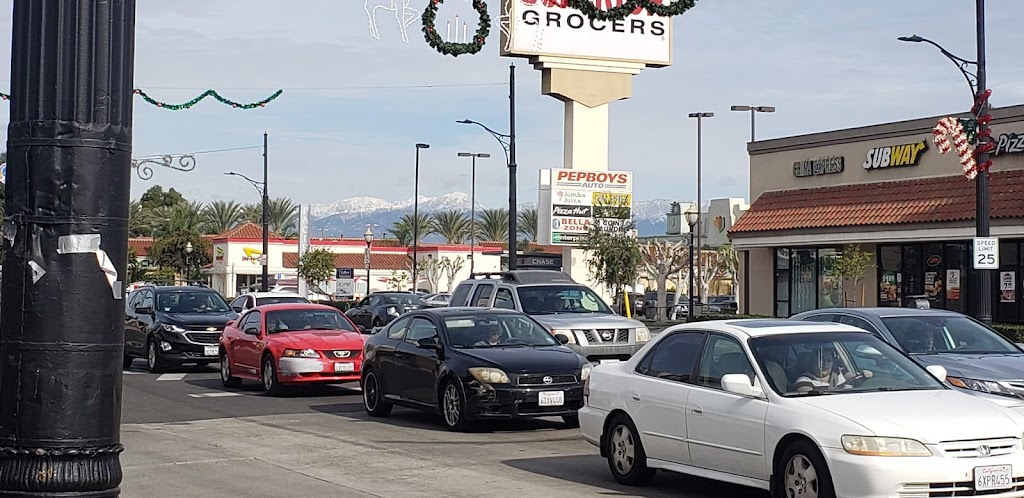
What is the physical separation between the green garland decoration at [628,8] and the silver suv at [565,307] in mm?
4820

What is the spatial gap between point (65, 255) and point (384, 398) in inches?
559

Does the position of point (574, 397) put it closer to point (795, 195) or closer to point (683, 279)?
point (795, 195)

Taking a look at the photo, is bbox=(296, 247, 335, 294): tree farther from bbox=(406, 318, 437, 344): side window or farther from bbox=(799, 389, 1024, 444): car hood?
bbox=(799, 389, 1024, 444): car hood

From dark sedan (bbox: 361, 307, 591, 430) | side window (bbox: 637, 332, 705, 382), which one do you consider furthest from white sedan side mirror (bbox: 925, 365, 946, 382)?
dark sedan (bbox: 361, 307, 591, 430)

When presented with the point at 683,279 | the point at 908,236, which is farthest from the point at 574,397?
the point at 683,279

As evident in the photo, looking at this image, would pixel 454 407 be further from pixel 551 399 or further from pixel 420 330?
pixel 420 330

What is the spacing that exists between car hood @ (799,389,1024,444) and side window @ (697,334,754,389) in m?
Answer: 0.81

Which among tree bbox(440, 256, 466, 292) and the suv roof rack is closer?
the suv roof rack

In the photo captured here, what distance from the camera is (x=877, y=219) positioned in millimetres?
36125

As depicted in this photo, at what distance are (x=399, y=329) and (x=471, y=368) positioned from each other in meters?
2.46

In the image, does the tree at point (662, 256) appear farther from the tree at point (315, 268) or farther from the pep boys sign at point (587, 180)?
the tree at point (315, 268)

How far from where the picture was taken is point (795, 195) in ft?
133

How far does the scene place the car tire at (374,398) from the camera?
680 inches

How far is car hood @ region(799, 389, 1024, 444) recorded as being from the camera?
858 cm
